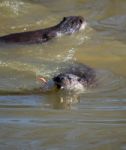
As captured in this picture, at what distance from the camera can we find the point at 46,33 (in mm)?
9594

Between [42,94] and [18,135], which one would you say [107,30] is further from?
[18,135]

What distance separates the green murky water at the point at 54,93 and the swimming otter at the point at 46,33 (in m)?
0.14

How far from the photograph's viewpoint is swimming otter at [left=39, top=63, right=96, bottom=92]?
6758mm

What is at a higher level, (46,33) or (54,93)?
(46,33)

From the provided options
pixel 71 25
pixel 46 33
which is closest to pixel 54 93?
pixel 46 33

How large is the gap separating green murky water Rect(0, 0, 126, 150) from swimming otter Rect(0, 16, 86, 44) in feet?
0.47

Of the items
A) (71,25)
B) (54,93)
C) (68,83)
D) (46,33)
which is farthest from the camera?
(71,25)

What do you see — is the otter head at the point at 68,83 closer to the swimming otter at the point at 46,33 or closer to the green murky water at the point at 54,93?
the green murky water at the point at 54,93

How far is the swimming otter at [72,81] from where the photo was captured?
676 cm

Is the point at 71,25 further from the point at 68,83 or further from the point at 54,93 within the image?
the point at 54,93

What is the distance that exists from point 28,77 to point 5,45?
1696 millimetres

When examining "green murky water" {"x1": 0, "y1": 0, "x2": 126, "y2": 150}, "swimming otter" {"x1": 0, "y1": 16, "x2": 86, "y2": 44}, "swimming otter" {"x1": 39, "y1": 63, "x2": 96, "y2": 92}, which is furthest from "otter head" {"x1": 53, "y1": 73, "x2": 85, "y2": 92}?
"swimming otter" {"x1": 0, "y1": 16, "x2": 86, "y2": 44}

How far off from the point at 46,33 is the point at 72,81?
2.93 meters

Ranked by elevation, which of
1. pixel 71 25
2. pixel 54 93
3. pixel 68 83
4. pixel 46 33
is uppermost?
pixel 71 25
